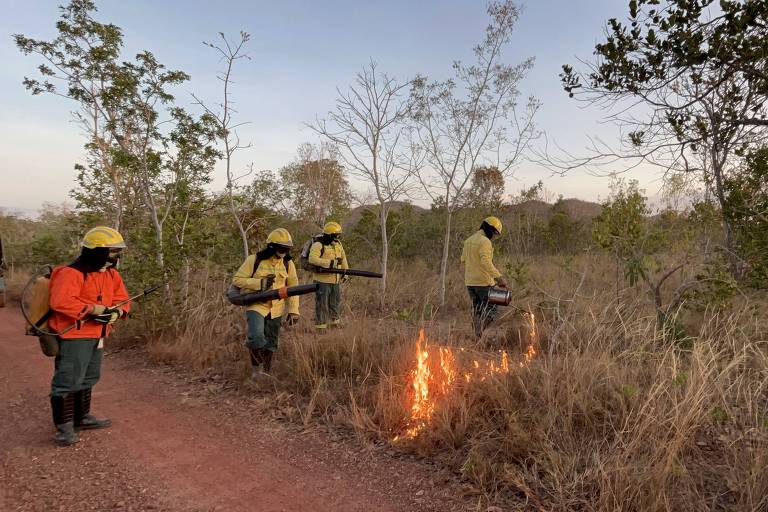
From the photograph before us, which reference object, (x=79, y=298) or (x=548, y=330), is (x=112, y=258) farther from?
(x=548, y=330)

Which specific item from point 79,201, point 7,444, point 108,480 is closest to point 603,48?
point 108,480

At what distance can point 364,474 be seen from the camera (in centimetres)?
309

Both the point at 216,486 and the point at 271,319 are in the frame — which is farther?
the point at 271,319

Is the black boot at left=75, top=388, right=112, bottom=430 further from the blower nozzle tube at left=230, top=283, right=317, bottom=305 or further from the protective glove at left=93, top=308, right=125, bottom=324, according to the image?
the blower nozzle tube at left=230, top=283, right=317, bottom=305

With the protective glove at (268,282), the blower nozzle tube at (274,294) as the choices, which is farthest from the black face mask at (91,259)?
the protective glove at (268,282)

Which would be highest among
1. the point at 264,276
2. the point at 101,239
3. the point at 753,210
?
the point at 753,210

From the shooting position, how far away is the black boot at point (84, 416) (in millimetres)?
3650

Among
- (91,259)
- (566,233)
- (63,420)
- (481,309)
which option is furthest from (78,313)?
(566,233)

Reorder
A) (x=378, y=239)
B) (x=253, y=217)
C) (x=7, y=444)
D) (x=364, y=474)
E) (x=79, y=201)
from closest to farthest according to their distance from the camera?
(x=364, y=474), (x=7, y=444), (x=79, y=201), (x=253, y=217), (x=378, y=239)

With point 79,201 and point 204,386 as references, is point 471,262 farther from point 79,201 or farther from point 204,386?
point 79,201

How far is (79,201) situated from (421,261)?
327 inches

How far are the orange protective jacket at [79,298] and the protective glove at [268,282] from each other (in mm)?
1289

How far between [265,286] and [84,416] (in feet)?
6.10

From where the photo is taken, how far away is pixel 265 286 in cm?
459
